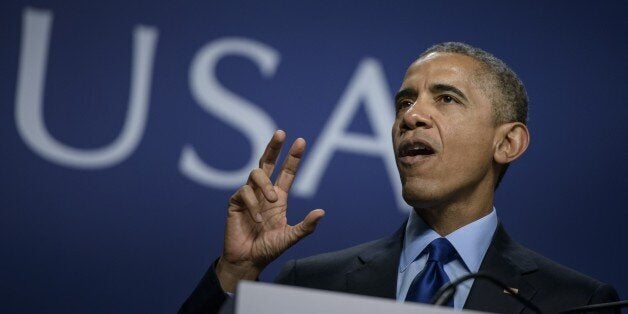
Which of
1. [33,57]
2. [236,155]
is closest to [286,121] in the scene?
[236,155]

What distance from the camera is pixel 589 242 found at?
7.35ft

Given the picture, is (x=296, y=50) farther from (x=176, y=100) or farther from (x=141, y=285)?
(x=141, y=285)

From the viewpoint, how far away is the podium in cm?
74

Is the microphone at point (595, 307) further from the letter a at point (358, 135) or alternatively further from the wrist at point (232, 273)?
the letter a at point (358, 135)

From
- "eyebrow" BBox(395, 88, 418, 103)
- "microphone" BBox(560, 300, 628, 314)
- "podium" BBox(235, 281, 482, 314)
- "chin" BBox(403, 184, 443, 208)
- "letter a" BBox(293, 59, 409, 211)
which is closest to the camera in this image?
"podium" BBox(235, 281, 482, 314)

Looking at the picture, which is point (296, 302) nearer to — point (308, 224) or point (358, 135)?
point (308, 224)

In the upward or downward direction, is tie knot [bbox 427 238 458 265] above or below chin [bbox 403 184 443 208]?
below

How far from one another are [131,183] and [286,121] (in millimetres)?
410

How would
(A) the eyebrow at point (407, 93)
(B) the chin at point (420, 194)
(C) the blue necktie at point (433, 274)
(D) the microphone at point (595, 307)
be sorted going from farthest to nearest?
(A) the eyebrow at point (407, 93)
(B) the chin at point (420, 194)
(C) the blue necktie at point (433, 274)
(D) the microphone at point (595, 307)

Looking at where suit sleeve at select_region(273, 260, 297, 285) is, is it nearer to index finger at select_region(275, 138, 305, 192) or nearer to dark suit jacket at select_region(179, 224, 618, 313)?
dark suit jacket at select_region(179, 224, 618, 313)

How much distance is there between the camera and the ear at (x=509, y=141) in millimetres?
1708

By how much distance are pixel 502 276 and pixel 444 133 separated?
281 mm

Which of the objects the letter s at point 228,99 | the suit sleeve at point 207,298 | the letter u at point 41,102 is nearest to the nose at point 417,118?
the suit sleeve at point 207,298

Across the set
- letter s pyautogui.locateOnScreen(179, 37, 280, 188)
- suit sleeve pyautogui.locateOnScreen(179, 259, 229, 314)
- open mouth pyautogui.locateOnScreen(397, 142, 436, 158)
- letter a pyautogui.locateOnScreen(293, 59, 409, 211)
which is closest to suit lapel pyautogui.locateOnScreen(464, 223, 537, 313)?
open mouth pyautogui.locateOnScreen(397, 142, 436, 158)
